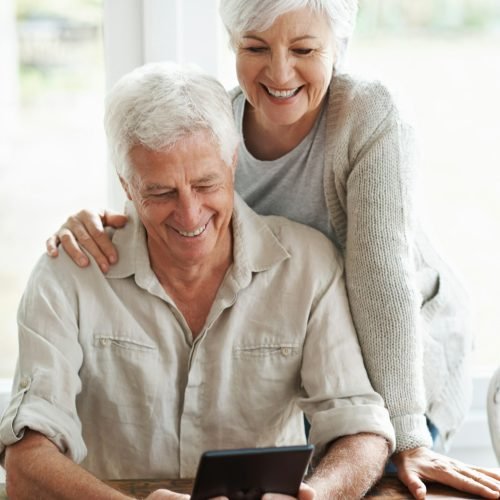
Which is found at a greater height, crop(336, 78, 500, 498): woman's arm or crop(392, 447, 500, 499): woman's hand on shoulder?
crop(336, 78, 500, 498): woman's arm

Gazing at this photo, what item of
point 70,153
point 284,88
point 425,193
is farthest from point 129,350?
point 425,193

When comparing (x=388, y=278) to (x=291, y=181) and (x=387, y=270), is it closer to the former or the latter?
(x=387, y=270)

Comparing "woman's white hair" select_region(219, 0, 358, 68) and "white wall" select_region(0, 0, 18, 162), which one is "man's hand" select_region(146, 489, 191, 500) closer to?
"woman's white hair" select_region(219, 0, 358, 68)

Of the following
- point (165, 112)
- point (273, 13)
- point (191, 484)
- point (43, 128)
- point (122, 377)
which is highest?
point (273, 13)

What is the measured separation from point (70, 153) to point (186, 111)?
1.04m

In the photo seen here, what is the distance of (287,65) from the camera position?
196cm

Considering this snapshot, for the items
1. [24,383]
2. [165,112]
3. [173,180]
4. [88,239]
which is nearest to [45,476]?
[24,383]

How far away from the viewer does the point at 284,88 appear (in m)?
1.99

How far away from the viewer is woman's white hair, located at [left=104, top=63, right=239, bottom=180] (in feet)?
5.93

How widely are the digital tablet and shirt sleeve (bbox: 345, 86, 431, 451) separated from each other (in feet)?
1.30

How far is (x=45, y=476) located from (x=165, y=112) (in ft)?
2.36

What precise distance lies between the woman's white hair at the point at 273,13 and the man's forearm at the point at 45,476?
0.93m

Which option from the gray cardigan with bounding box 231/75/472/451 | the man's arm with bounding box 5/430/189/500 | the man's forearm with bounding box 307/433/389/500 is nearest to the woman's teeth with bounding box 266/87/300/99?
the gray cardigan with bounding box 231/75/472/451

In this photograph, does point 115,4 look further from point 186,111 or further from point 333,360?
point 333,360
